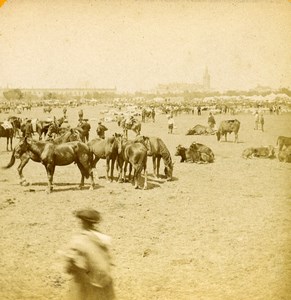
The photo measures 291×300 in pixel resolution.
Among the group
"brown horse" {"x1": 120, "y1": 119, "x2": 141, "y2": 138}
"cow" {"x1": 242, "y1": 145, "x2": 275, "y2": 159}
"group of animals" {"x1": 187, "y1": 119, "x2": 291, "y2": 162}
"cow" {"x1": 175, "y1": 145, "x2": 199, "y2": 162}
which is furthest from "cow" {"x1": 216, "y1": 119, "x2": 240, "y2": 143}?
"cow" {"x1": 242, "y1": 145, "x2": 275, "y2": 159}

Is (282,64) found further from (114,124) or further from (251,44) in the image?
(114,124)

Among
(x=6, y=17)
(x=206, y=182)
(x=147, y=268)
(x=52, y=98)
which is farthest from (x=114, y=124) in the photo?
(x=147, y=268)

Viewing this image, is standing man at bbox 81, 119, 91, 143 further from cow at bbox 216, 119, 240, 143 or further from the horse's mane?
cow at bbox 216, 119, 240, 143

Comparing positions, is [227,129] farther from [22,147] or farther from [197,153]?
[22,147]

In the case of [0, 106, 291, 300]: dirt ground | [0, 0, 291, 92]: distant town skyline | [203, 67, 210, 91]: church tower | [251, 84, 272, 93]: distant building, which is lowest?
[0, 106, 291, 300]: dirt ground

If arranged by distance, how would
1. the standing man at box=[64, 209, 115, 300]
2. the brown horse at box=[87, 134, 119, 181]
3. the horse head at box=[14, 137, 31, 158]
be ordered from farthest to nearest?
1. the brown horse at box=[87, 134, 119, 181]
2. the horse head at box=[14, 137, 31, 158]
3. the standing man at box=[64, 209, 115, 300]

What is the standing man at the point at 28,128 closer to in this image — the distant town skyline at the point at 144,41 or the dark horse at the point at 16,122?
the dark horse at the point at 16,122

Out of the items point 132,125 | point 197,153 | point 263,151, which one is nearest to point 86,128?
point 132,125

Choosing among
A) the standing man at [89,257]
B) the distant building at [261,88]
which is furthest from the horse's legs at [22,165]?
the distant building at [261,88]
